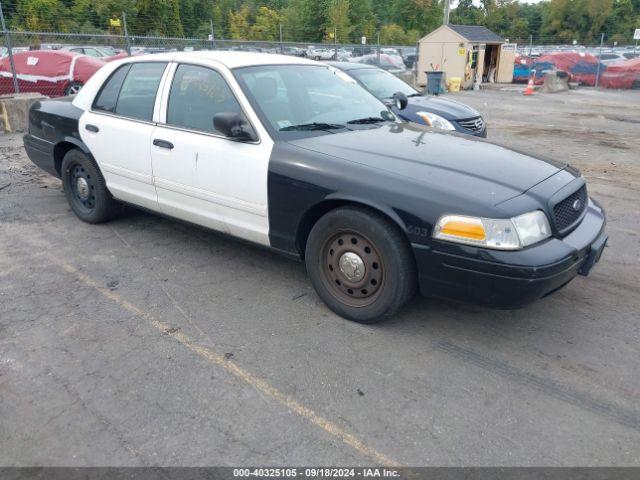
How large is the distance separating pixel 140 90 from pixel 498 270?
11.3 feet

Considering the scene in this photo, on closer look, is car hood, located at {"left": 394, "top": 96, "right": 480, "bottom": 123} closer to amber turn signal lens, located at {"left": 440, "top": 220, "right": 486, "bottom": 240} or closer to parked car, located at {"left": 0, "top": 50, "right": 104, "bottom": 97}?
amber turn signal lens, located at {"left": 440, "top": 220, "right": 486, "bottom": 240}

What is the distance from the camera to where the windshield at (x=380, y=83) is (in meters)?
8.93

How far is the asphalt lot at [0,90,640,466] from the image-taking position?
2561 mm

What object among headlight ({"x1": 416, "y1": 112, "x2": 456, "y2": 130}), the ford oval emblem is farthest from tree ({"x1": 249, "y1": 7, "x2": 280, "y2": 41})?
the ford oval emblem

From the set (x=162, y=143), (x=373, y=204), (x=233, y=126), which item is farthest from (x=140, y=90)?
(x=373, y=204)

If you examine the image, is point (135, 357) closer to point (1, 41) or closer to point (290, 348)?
point (290, 348)

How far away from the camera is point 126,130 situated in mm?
4719

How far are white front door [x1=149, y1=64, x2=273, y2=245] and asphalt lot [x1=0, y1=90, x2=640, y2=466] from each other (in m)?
0.53

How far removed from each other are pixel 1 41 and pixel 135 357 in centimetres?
1642

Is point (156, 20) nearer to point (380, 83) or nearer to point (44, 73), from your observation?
point (44, 73)

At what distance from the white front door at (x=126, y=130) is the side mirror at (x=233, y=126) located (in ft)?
3.29

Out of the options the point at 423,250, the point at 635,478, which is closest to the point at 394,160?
the point at 423,250

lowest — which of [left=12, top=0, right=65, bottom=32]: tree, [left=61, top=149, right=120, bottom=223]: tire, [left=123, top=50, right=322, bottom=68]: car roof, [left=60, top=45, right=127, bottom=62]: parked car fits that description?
[left=61, top=149, right=120, bottom=223]: tire

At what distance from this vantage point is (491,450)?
2520 millimetres
